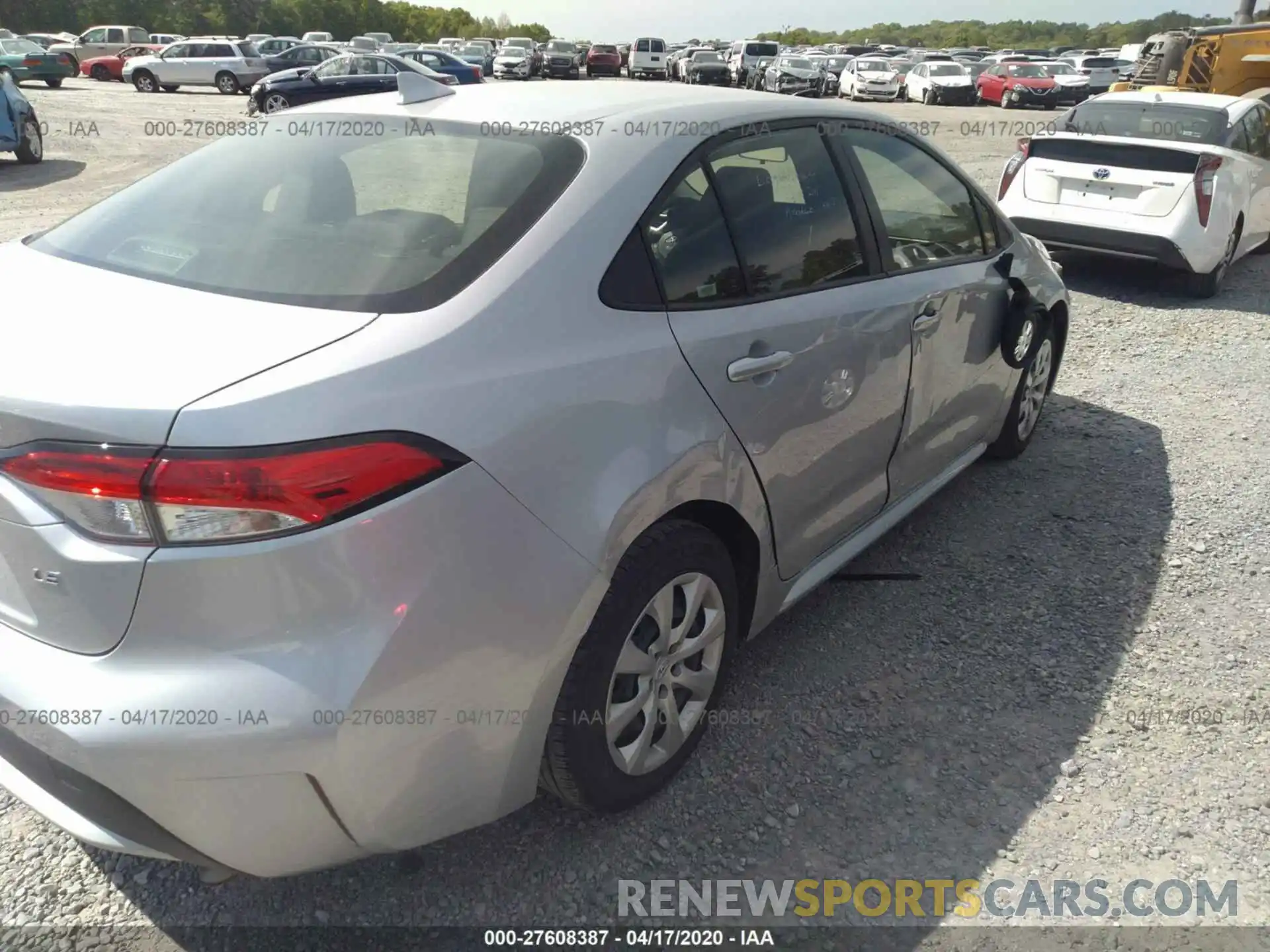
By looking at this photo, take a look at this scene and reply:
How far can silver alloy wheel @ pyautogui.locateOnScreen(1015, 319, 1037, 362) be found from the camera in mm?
3938

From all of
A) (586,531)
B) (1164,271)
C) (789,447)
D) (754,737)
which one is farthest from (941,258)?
(1164,271)

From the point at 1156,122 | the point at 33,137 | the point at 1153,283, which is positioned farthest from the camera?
the point at 33,137

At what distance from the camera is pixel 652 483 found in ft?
6.93

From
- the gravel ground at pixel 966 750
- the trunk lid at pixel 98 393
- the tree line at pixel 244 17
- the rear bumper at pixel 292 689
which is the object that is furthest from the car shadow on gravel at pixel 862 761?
the tree line at pixel 244 17

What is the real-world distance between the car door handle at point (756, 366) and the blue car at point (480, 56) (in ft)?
125

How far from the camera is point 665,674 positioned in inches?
94.3

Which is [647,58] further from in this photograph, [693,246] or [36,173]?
[693,246]

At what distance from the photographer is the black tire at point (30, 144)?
13.0 m

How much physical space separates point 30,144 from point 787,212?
1428 centimetres

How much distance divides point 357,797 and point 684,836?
3.30ft

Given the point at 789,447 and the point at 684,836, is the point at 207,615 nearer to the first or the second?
the point at 684,836

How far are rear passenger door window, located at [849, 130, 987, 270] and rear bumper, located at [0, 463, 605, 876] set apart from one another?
1.91 m

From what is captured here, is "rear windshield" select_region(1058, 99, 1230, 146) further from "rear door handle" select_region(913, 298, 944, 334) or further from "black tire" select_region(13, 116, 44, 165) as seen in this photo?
"black tire" select_region(13, 116, 44, 165)

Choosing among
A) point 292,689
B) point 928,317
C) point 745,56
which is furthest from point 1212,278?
point 745,56
